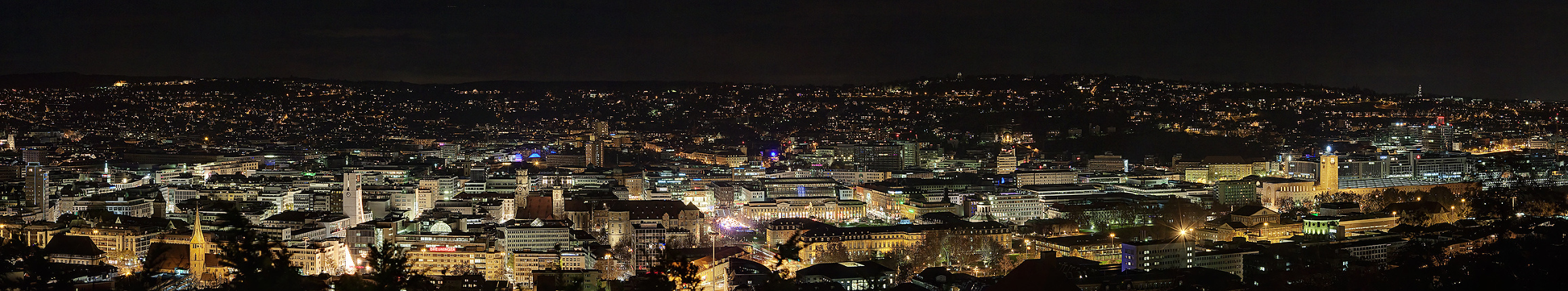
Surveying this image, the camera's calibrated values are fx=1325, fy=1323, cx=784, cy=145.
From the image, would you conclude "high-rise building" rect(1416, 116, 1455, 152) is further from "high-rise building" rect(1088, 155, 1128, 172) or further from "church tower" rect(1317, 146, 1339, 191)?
"church tower" rect(1317, 146, 1339, 191)

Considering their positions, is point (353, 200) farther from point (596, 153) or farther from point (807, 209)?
point (596, 153)

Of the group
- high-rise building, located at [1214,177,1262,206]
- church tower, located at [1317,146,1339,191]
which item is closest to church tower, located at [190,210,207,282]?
high-rise building, located at [1214,177,1262,206]

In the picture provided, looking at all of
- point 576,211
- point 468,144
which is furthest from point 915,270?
point 468,144

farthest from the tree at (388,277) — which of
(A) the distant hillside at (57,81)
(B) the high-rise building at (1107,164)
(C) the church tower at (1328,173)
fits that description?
(A) the distant hillside at (57,81)

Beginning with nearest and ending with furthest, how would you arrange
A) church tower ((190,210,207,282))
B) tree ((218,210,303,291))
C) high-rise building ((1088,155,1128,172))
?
tree ((218,210,303,291))
church tower ((190,210,207,282))
high-rise building ((1088,155,1128,172))

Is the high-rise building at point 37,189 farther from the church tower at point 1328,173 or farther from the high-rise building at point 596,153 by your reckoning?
the church tower at point 1328,173

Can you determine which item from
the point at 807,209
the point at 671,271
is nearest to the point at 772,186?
the point at 807,209
